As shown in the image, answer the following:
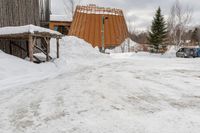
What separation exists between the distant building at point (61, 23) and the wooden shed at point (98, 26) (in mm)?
2773

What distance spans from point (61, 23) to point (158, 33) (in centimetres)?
1687

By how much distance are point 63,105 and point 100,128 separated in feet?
6.03

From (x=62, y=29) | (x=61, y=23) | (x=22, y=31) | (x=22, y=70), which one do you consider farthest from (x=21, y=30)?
(x=62, y=29)

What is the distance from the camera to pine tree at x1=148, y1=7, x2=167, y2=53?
34.6 meters

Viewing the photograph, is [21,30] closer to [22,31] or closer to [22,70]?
[22,31]

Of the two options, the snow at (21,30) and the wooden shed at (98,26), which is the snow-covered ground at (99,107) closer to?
the snow at (21,30)

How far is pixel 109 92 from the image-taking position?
7539mm

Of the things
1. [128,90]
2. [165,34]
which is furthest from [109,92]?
[165,34]

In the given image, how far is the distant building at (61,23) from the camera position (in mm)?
39531

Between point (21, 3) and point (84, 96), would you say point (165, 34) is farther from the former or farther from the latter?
point (84, 96)

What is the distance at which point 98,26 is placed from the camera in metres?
41.7

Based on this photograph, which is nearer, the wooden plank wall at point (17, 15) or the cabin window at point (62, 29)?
the wooden plank wall at point (17, 15)

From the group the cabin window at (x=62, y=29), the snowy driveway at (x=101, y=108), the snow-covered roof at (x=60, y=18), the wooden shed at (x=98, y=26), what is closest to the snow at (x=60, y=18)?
the snow-covered roof at (x=60, y=18)

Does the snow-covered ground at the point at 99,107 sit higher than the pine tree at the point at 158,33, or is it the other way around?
the pine tree at the point at 158,33
